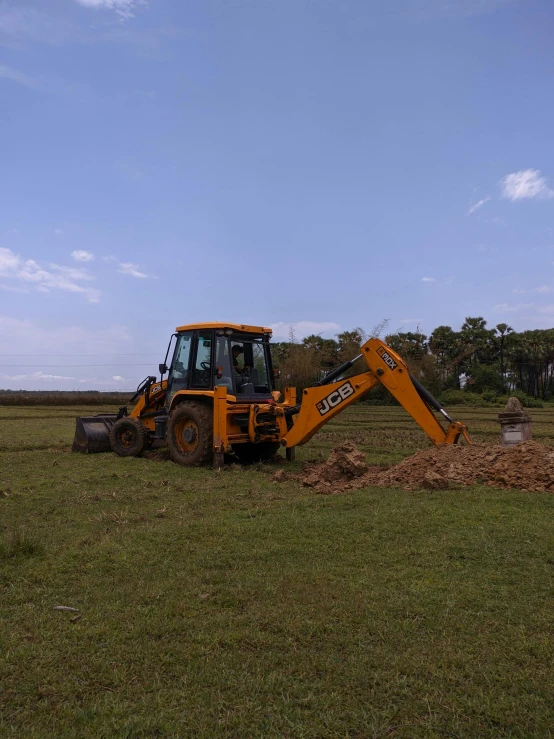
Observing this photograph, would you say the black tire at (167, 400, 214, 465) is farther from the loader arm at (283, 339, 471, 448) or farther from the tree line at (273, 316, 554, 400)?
the tree line at (273, 316, 554, 400)

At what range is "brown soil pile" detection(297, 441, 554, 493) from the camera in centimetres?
767

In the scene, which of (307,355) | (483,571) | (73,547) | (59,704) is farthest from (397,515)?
(307,355)

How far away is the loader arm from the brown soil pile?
22.0 inches

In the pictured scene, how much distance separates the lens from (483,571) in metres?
4.64

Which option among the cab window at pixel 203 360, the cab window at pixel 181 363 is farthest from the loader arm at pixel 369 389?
the cab window at pixel 181 363

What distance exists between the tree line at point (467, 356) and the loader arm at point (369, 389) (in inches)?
1095

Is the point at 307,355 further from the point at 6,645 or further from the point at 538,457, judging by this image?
the point at 6,645

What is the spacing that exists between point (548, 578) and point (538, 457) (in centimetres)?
378

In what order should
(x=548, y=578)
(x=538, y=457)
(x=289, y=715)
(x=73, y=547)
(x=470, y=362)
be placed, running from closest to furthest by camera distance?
1. (x=289, y=715)
2. (x=548, y=578)
3. (x=73, y=547)
4. (x=538, y=457)
5. (x=470, y=362)

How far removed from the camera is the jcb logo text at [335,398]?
33.4 ft

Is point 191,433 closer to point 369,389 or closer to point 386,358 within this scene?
point 369,389

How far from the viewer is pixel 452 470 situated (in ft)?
26.8

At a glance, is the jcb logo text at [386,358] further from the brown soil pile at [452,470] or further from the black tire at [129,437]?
the black tire at [129,437]

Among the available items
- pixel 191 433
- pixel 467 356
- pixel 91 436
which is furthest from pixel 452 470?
pixel 467 356
